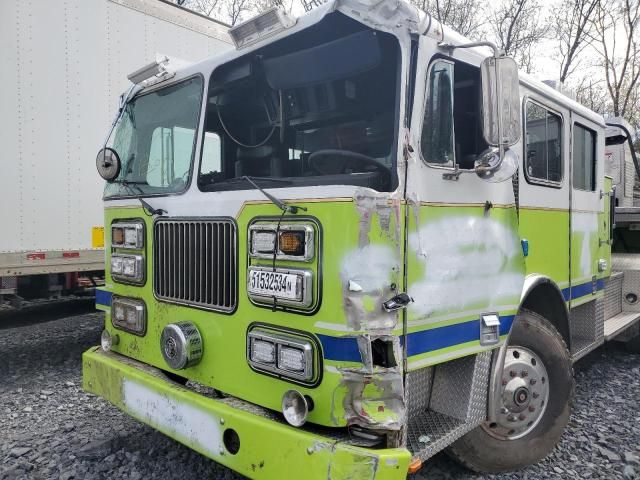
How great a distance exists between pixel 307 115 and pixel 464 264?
1.21 metres

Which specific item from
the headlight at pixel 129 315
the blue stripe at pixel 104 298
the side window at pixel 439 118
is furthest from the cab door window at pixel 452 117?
the blue stripe at pixel 104 298

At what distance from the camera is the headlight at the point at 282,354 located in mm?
2375

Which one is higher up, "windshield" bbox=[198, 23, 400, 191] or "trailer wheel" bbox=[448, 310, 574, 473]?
"windshield" bbox=[198, 23, 400, 191]

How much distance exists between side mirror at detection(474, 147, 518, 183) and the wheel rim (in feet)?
3.90

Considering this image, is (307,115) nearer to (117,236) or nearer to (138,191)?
(138,191)

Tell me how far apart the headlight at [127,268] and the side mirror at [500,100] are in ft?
7.28

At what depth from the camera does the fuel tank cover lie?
290 cm

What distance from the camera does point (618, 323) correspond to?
4.97 meters

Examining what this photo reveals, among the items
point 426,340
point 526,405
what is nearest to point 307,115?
point 426,340

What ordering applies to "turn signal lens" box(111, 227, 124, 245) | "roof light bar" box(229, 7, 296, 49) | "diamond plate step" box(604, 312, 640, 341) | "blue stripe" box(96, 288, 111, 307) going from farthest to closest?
"diamond plate step" box(604, 312, 640, 341) → "blue stripe" box(96, 288, 111, 307) → "turn signal lens" box(111, 227, 124, 245) → "roof light bar" box(229, 7, 296, 49)

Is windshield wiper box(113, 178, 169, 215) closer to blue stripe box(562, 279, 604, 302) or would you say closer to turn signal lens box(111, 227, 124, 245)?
turn signal lens box(111, 227, 124, 245)

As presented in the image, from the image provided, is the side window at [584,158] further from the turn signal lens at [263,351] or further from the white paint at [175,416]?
the white paint at [175,416]

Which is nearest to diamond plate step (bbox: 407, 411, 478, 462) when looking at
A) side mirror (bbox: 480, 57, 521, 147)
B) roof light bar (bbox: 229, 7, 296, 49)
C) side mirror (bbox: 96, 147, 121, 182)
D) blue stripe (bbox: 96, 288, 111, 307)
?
side mirror (bbox: 480, 57, 521, 147)

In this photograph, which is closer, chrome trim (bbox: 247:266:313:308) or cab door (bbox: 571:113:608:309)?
chrome trim (bbox: 247:266:313:308)
